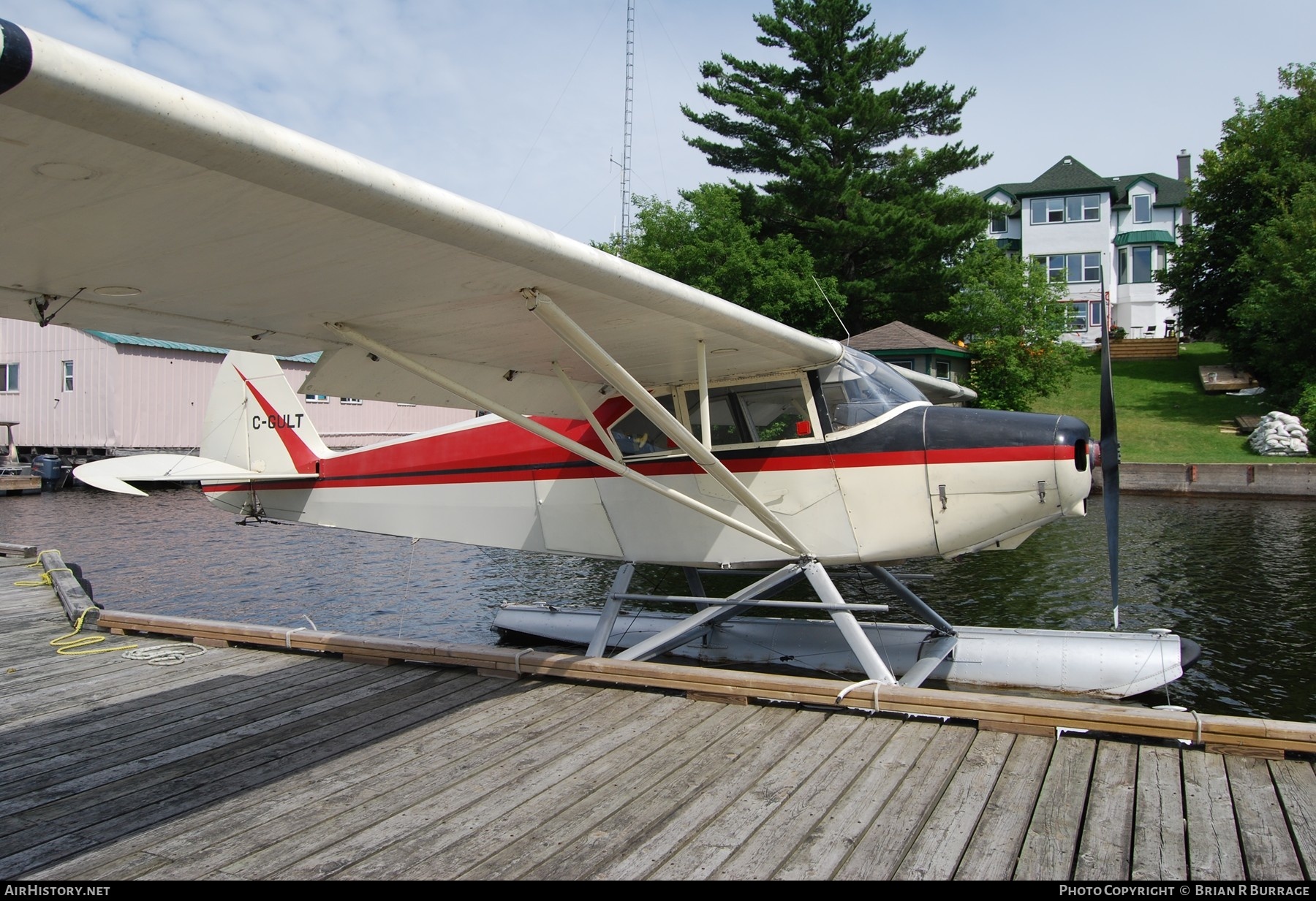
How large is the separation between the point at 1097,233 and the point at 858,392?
4453 centimetres

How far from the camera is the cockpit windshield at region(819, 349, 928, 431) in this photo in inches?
228

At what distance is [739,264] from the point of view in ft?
98.9

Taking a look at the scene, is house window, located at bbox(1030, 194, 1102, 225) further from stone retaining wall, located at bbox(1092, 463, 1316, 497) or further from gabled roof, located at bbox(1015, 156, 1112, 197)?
stone retaining wall, located at bbox(1092, 463, 1316, 497)

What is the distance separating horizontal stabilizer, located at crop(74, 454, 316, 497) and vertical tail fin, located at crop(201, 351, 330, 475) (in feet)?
0.39

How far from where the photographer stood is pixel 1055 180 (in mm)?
45344

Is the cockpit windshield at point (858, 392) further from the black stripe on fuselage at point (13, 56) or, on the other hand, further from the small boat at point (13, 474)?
the small boat at point (13, 474)

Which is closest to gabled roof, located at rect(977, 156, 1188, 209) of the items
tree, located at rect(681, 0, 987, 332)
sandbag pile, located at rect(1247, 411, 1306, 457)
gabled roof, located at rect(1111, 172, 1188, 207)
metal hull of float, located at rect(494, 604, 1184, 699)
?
gabled roof, located at rect(1111, 172, 1188, 207)

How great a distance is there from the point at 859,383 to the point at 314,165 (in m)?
4.08

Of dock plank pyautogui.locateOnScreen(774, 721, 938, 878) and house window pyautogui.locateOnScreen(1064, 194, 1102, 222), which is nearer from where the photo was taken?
dock plank pyautogui.locateOnScreen(774, 721, 938, 878)

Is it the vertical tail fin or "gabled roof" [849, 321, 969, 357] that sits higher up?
"gabled roof" [849, 321, 969, 357]

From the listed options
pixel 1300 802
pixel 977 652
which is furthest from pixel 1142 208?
pixel 1300 802

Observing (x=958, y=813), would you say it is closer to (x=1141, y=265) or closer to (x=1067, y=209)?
(x=1067, y=209)

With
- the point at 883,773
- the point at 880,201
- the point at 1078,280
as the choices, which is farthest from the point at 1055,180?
the point at 883,773

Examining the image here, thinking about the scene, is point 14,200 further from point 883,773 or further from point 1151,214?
point 1151,214
